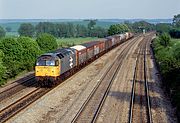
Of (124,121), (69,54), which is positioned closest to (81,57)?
(69,54)

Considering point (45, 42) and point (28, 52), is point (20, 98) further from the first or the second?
point (45, 42)

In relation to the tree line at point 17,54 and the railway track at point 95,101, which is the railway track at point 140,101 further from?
the tree line at point 17,54

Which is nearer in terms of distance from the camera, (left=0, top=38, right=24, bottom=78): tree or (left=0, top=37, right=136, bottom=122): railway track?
(left=0, top=37, right=136, bottom=122): railway track

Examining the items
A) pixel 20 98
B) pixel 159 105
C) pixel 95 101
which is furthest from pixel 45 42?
pixel 159 105

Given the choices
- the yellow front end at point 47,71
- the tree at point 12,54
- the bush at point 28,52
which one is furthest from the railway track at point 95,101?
the bush at point 28,52

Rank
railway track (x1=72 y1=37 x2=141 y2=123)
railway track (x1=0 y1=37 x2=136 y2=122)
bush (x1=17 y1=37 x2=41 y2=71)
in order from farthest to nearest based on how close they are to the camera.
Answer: bush (x1=17 y1=37 x2=41 y2=71) < railway track (x1=0 y1=37 x2=136 y2=122) < railway track (x1=72 y1=37 x2=141 y2=123)

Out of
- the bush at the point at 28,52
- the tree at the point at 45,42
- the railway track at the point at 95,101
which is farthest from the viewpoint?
the tree at the point at 45,42

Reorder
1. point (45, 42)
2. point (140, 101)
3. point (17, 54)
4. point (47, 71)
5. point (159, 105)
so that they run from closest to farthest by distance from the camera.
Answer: point (159, 105) → point (140, 101) → point (47, 71) → point (17, 54) → point (45, 42)

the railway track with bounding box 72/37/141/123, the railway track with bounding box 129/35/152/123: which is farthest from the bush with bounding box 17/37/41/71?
the railway track with bounding box 129/35/152/123

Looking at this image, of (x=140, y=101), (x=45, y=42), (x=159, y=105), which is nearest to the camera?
(x=159, y=105)

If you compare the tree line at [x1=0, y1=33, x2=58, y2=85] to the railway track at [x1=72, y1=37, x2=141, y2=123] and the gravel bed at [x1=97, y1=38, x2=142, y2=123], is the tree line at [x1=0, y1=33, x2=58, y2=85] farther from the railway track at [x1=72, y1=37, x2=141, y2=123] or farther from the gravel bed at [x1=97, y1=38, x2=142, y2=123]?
the gravel bed at [x1=97, y1=38, x2=142, y2=123]

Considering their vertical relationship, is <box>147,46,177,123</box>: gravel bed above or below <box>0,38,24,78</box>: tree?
below

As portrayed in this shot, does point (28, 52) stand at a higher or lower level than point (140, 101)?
higher

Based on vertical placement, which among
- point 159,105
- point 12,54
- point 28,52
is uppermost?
point 12,54
